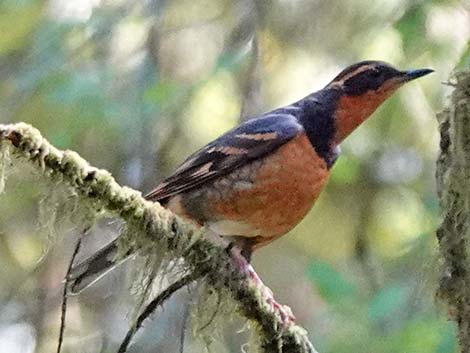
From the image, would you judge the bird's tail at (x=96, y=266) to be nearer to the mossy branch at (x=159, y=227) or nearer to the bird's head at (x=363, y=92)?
the mossy branch at (x=159, y=227)

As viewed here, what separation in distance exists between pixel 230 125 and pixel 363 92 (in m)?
2.05

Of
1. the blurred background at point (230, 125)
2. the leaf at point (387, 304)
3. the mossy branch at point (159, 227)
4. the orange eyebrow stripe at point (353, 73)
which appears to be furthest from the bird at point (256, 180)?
the mossy branch at point (159, 227)

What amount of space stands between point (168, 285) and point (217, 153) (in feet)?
4.59

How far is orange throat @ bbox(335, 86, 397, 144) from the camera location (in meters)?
4.99

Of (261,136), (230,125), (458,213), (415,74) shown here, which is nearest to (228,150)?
(261,136)

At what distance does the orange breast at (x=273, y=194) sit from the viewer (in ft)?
14.8

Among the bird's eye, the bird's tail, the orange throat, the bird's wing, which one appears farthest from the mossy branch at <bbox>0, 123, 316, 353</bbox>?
the bird's eye

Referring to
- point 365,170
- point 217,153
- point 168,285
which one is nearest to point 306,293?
point 365,170

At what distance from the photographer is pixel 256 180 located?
457 centimetres

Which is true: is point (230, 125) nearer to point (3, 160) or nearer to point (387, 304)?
point (387, 304)

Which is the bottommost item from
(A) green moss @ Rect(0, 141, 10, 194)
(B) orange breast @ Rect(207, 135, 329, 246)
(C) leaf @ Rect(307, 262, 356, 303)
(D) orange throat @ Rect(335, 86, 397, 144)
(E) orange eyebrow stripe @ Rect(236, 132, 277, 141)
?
(C) leaf @ Rect(307, 262, 356, 303)

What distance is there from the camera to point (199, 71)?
6.82 m

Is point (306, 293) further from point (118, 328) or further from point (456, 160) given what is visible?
point (456, 160)

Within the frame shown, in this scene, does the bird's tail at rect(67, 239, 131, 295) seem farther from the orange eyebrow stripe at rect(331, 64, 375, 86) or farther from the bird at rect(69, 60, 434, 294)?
the orange eyebrow stripe at rect(331, 64, 375, 86)
